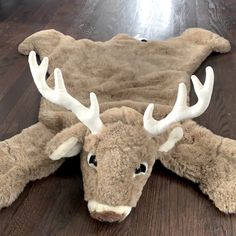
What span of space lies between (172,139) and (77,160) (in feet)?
1.02

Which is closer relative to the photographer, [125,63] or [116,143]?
[116,143]

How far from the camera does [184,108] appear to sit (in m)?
1.08

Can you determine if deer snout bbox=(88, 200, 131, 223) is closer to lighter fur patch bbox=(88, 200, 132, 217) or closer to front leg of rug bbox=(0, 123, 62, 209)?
lighter fur patch bbox=(88, 200, 132, 217)

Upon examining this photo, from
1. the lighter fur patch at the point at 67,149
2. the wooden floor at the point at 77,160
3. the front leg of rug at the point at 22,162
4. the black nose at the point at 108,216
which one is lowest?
the wooden floor at the point at 77,160

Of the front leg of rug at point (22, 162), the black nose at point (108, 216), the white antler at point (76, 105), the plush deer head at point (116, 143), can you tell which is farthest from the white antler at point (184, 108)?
the front leg of rug at point (22, 162)

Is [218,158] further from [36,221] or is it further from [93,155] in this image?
[36,221]

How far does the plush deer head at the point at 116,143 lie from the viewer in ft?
3.44

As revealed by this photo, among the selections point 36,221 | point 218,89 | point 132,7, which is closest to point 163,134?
point 36,221

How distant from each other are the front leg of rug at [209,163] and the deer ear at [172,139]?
0.16ft

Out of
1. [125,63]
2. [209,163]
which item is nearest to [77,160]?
Answer: [209,163]

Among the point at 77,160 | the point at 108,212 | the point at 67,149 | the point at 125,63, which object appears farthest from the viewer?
the point at 125,63

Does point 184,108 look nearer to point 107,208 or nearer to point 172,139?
point 172,139

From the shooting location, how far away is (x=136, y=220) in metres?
1.11

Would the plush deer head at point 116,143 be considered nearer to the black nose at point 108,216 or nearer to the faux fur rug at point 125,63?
the black nose at point 108,216
